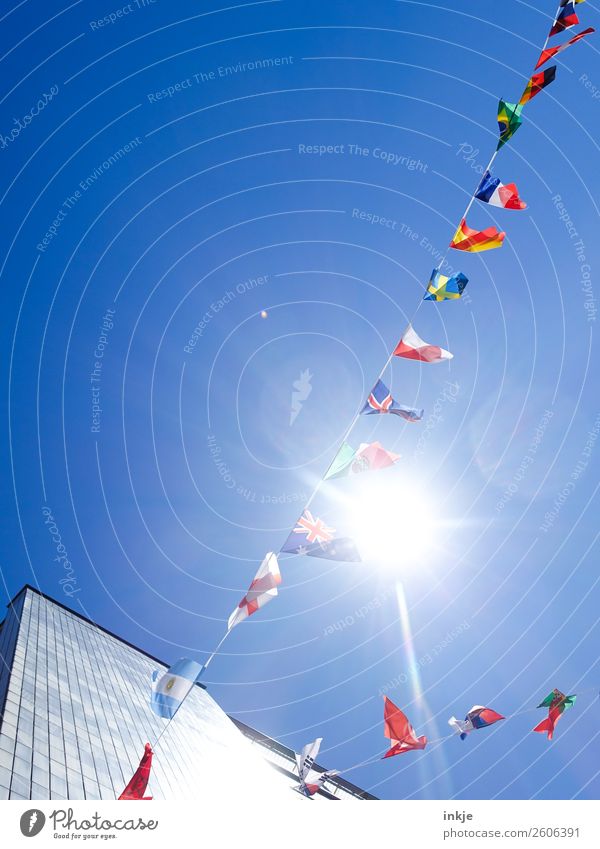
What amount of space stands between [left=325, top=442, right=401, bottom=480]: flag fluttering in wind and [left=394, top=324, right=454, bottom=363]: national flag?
215 centimetres

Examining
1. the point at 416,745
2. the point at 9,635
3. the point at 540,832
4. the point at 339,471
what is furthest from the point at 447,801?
the point at 9,635

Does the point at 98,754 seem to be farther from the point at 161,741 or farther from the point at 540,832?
the point at 540,832

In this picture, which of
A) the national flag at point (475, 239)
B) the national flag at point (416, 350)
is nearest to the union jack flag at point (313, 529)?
the national flag at point (416, 350)

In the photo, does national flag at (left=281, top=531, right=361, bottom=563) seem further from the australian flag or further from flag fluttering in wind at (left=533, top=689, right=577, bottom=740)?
flag fluttering in wind at (left=533, top=689, right=577, bottom=740)

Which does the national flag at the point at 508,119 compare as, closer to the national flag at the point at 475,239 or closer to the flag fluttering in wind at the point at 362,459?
the national flag at the point at 475,239

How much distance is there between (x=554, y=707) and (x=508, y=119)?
1603 centimetres

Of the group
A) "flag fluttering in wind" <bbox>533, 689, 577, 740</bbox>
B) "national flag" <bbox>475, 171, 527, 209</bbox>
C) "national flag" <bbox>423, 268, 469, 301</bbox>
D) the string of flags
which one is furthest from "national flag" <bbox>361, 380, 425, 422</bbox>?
"flag fluttering in wind" <bbox>533, 689, 577, 740</bbox>

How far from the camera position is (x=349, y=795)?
54688 mm

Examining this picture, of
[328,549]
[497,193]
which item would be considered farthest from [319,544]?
[497,193]

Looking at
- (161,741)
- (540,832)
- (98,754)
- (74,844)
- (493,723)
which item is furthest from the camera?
(161,741)

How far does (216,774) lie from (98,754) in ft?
36.3

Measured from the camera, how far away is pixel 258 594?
10.0 meters

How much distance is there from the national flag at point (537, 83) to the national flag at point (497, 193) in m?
1.62

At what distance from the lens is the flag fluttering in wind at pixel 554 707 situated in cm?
1486
